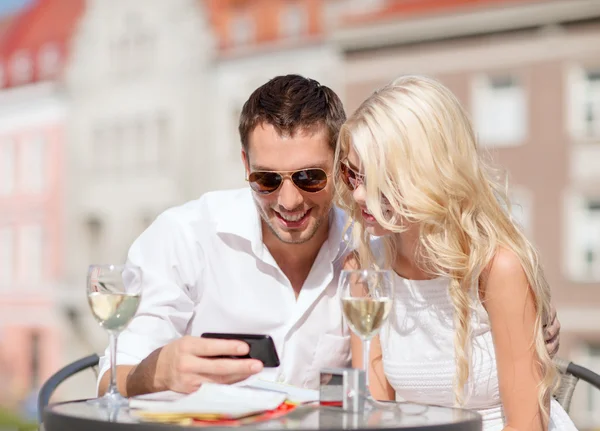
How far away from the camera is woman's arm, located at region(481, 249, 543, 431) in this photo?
7.64 ft

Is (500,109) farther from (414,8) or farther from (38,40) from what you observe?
(38,40)

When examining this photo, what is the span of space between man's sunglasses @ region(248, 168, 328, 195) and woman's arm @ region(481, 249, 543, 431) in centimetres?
55

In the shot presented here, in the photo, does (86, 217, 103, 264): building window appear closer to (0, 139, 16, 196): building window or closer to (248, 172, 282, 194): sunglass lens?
(0, 139, 16, 196): building window

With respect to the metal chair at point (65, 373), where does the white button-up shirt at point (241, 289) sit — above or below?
above

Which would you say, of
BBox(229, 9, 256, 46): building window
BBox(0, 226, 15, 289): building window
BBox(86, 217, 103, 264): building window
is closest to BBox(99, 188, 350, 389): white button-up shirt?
BBox(229, 9, 256, 46): building window

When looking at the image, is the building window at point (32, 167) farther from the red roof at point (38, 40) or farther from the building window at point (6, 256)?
the red roof at point (38, 40)

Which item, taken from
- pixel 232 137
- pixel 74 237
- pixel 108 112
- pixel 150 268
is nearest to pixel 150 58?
pixel 108 112

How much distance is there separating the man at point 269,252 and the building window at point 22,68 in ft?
71.0

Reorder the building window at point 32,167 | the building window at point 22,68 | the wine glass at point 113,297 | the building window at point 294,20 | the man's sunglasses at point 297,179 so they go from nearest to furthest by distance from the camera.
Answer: the wine glass at point 113,297
the man's sunglasses at point 297,179
the building window at point 294,20
the building window at point 32,167
the building window at point 22,68

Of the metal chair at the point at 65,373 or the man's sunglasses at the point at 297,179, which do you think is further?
the metal chair at the point at 65,373

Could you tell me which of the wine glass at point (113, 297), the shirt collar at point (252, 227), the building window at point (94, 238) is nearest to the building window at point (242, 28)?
the building window at point (94, 238)

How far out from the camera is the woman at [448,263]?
237 cm

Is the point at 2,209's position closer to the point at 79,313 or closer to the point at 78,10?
the point at 79,313

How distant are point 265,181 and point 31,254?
69.6ft
